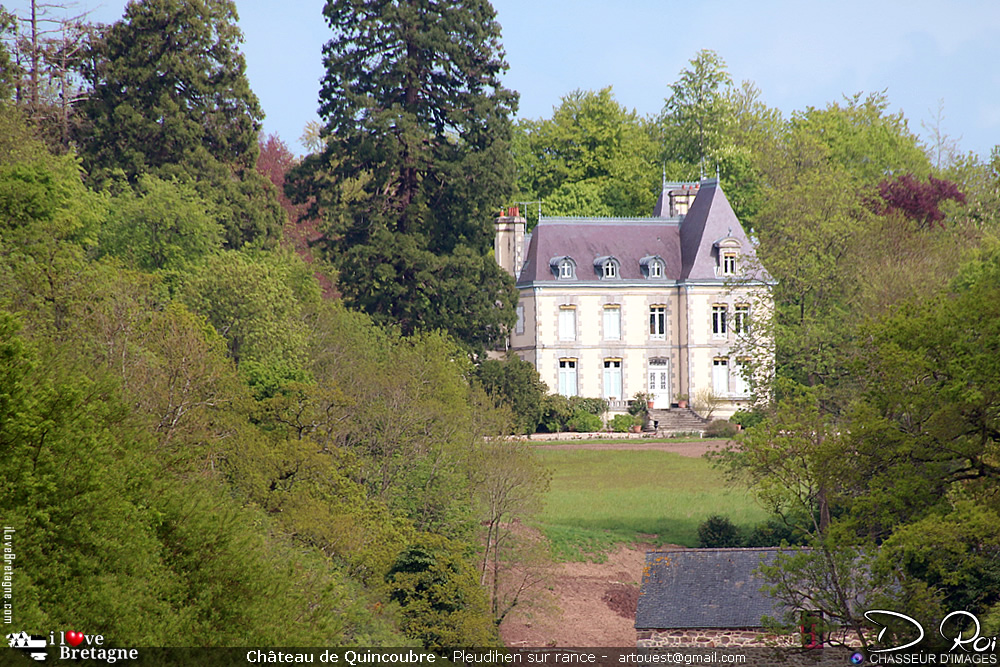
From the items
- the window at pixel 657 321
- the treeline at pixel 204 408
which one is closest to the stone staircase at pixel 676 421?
the window at pixel 657 321

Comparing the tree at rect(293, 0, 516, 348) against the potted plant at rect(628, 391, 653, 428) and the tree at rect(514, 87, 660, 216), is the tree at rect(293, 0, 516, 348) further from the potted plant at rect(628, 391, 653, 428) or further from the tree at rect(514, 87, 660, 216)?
the tree at rect(514, 87, 660, 216)

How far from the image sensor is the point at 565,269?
51406 mm

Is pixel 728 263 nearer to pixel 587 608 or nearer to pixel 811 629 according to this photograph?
pixel 587 608

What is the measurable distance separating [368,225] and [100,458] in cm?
2602

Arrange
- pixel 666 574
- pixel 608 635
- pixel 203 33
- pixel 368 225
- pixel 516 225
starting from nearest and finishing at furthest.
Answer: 1. pixel 666 574
2. pixel 608 635
3. pixel 203 33
4. pixel 368 225
5. pixel 516 225

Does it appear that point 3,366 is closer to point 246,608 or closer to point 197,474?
point 246,608

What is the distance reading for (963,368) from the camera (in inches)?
738

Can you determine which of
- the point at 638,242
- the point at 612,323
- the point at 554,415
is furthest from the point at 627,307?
the point at 554,415

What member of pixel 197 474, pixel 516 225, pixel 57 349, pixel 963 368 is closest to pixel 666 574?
pixel 963 368

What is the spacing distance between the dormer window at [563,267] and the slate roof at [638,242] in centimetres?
15

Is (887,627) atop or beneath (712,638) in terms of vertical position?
atop

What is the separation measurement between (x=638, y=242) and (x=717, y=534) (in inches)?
895

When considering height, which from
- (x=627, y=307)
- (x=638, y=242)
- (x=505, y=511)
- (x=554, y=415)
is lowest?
(x=505, y=511)

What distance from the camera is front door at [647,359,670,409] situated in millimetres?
51562
